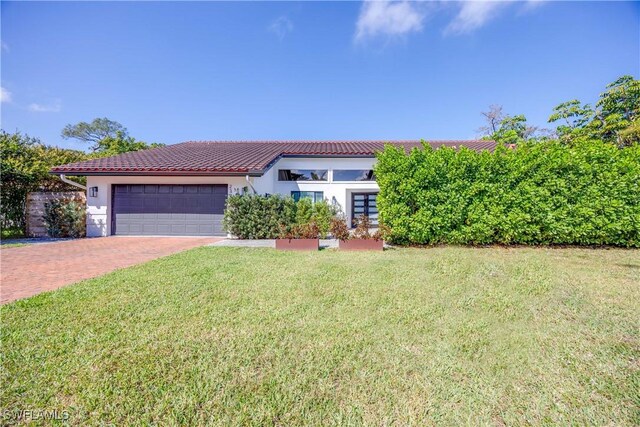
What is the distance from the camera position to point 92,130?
40344 millimetres

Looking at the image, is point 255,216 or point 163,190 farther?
point 163,190

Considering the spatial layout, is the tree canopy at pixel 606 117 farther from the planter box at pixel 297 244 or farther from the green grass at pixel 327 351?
the green grass at pixel 327 351

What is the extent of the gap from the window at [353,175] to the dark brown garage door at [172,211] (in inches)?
267

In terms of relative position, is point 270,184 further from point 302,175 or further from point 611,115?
point 611,115

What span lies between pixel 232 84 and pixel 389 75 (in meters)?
9.64

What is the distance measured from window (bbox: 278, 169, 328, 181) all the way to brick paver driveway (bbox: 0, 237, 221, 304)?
24.7ft

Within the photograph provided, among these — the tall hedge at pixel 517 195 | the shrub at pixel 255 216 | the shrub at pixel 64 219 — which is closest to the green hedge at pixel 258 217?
the shrub at pixel 255 216

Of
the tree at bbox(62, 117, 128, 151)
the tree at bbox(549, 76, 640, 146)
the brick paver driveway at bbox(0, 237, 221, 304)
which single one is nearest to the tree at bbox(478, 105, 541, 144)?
the tree at bbox(549, 76, 640, 146)

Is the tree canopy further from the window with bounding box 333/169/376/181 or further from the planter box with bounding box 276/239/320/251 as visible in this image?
the planter box with bounding box 276/239/320/251

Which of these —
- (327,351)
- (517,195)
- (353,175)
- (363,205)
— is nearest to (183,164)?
(353,175)

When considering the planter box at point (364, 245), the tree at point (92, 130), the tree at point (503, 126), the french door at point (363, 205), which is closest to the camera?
the planter box at point (364, 245)

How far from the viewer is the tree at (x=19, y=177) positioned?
12102 millimetres

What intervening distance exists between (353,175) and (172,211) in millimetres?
10264

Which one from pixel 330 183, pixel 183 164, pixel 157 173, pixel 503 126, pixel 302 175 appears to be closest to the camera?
pixel 157 173
